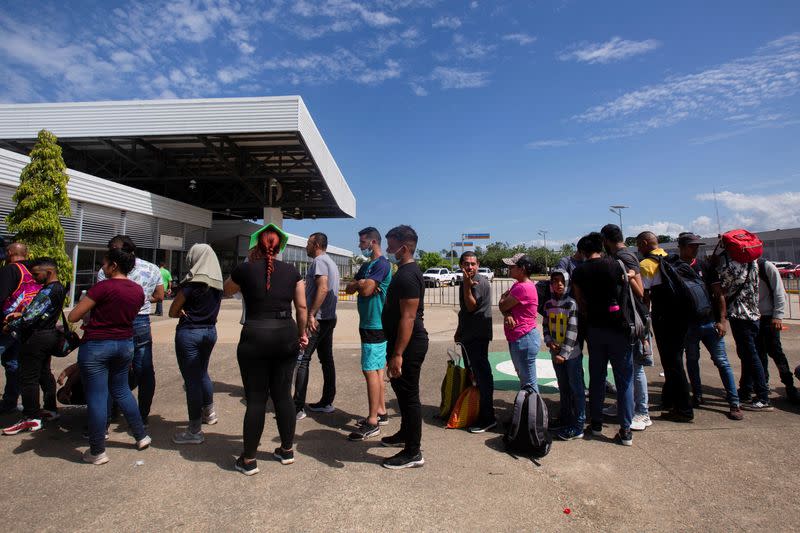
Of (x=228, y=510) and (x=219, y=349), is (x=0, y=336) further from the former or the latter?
(x=219, y=349)

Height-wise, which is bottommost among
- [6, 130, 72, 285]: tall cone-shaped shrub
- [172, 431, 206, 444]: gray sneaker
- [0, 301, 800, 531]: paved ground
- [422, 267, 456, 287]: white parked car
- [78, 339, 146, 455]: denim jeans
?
[0, 301, 800, 531]: paved ground

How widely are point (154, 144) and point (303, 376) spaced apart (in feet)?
65.3

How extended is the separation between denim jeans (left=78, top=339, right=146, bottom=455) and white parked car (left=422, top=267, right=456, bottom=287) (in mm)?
29199

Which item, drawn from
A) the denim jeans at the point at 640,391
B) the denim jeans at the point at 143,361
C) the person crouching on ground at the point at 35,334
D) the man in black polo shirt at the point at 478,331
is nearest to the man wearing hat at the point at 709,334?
the denim jeans at the point at 640,391

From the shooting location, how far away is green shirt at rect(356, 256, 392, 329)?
3803 mm

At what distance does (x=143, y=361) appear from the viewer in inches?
148

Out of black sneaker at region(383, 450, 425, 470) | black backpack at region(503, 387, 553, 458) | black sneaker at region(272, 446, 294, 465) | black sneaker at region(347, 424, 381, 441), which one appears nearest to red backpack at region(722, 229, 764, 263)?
black backpack at region(503, 387, 553, 458)

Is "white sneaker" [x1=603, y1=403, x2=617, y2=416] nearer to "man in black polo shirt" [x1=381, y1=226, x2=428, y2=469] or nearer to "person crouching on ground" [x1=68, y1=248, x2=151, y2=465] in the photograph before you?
"man in black polo shirt" [x1=381, y1=226, x2=428, y2=469]

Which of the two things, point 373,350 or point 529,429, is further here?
point 373,350

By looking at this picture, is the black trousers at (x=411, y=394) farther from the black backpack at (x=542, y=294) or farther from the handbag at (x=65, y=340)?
the handbag at (x=65, y=340)

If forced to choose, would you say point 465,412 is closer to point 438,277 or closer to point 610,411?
point 610,411

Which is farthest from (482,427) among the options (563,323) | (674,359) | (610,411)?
(674,359)

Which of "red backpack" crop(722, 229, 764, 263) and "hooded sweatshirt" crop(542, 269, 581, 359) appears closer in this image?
"hooded sweatshirt" crop(542, 269, 581, 359)

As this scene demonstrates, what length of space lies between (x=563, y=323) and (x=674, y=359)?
1335 millimetres
